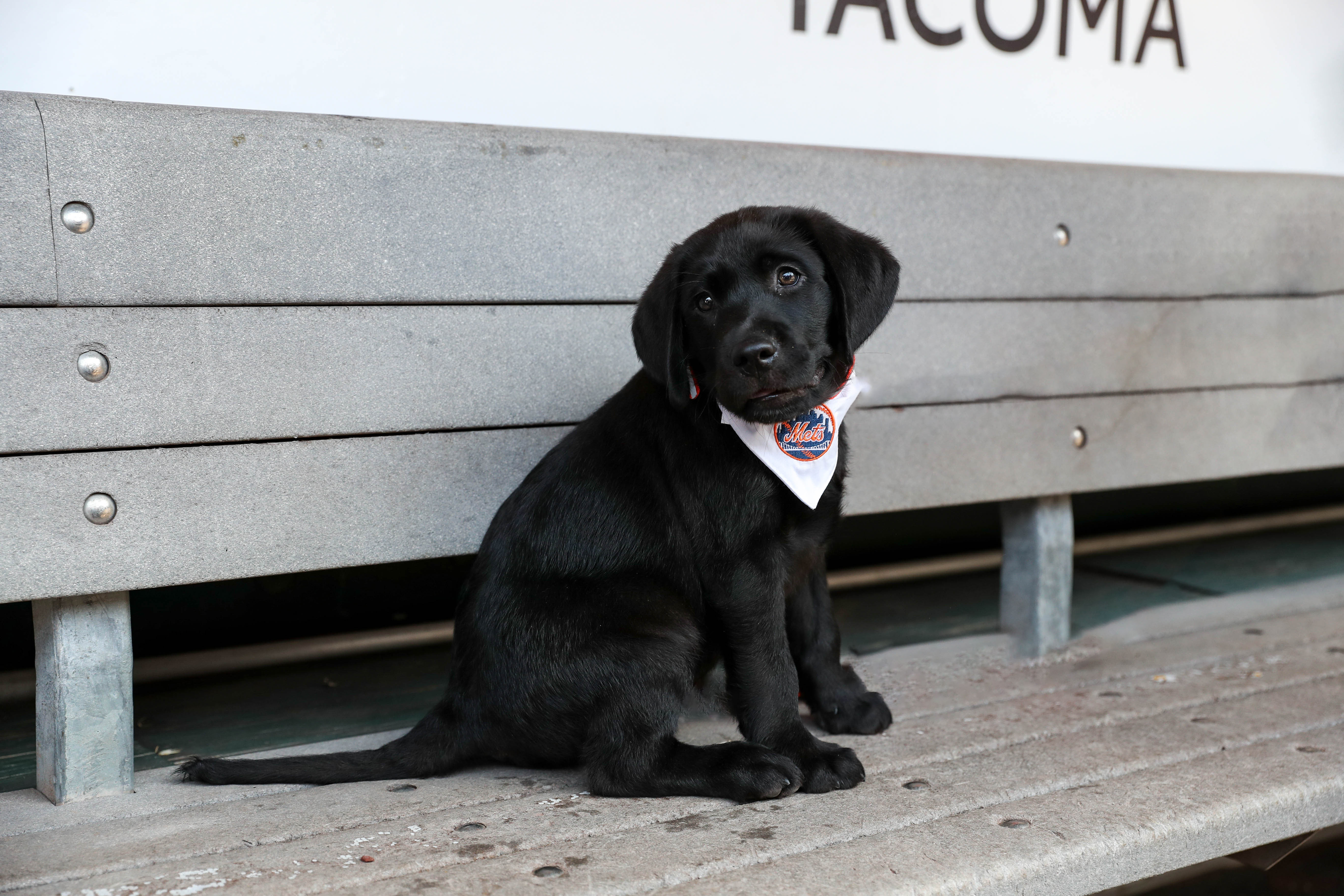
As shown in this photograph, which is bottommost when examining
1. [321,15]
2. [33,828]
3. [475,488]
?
[33,828]

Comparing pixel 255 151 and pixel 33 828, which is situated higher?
pixel 255 151

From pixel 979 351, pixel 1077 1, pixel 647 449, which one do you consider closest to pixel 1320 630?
pixel 979 351

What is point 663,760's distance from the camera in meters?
1.94

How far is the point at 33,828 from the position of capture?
193cm

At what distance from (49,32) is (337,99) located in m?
0.54

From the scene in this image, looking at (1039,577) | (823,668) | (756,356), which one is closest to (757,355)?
(756,356)

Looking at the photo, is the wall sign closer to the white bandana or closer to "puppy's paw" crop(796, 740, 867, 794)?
the white bandana

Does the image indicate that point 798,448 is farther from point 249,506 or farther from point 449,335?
point 249,506

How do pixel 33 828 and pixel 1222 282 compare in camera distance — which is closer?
pixel 33 828

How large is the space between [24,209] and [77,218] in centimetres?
8

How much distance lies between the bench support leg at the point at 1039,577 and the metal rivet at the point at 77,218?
2.33 metres

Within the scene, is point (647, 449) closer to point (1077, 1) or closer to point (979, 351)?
point (979, 351)

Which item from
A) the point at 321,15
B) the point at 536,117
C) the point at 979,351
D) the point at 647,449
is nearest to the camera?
the point at 647,449

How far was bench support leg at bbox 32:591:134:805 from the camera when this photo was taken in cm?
204
